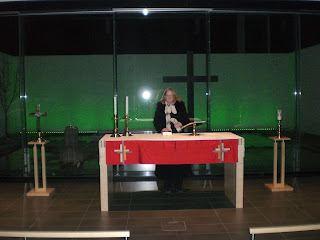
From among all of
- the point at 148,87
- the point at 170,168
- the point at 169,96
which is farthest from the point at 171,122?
the point at 148,87

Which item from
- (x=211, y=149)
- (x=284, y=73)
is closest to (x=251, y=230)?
(x=211, y=149)

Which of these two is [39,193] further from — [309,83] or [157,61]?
[309,83]

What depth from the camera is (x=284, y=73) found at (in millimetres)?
6793

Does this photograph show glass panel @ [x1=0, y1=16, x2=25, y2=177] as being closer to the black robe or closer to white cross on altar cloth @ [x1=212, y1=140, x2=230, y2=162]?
the black robe

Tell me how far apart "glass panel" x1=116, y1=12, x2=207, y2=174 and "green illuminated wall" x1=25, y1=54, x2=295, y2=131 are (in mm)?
20

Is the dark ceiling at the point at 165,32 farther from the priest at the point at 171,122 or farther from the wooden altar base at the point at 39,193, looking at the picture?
the wooden altar base at the point at 39,193

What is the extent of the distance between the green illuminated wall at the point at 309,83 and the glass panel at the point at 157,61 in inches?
78.2

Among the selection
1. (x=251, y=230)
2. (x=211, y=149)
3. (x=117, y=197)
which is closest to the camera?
(x=251, y=230)

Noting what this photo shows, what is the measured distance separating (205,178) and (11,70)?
170 inches

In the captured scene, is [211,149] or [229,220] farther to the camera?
[211,149]

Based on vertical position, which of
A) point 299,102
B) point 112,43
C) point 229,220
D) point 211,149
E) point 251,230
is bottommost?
point 229,220

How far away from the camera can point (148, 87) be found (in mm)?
6621

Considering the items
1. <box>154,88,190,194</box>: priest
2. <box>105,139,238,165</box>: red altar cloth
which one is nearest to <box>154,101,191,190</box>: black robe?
<box>154,88,190,194</box>: priest

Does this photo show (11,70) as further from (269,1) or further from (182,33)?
(269,1)
